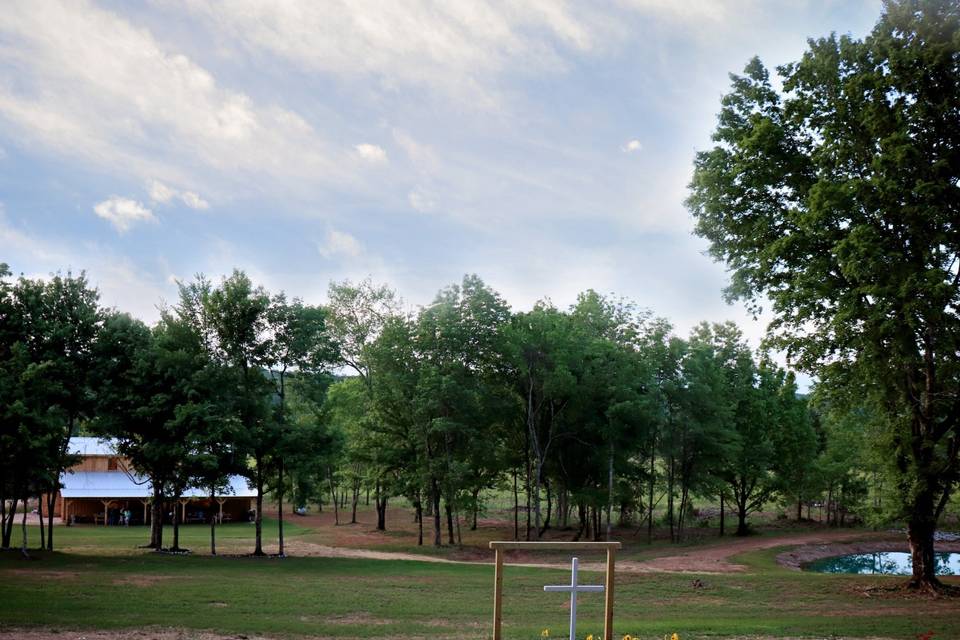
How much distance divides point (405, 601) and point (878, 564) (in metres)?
32.4

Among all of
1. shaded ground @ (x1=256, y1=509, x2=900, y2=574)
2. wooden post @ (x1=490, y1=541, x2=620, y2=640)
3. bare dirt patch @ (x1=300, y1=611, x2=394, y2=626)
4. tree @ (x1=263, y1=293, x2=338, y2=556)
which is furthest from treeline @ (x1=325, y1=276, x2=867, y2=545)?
wooden post @ (x1=490, y1=541, x2=620, y2=640)

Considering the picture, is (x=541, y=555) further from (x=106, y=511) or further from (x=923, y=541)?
(x=106, y=511)

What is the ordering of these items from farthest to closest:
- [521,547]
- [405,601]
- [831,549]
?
[831,549]
[405,601]
[521,547]

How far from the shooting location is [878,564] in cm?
4094

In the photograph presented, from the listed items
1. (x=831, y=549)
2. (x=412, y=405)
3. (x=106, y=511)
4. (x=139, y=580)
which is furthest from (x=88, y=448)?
(x=831, y=549)

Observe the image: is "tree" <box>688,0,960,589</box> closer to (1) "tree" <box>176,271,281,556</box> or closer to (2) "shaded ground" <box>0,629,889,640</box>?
(2) "shaded ground" <box>0,629,889,640</box>

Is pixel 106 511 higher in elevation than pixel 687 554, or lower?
lower

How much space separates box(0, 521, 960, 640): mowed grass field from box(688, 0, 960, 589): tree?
5310 millimetres

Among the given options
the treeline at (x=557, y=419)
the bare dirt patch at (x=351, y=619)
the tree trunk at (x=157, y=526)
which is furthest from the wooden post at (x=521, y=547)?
the tree trunk at (x=157, y=526)

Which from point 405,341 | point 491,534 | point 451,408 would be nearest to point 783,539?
point 491,534

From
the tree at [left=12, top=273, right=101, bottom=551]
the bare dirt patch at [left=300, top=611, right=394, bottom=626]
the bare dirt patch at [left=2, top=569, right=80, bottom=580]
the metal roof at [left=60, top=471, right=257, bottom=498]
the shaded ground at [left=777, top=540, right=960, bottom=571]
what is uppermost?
the tree at [left=12, top=273, right=101, bottom=551]

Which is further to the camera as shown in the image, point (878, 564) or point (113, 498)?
point (113, 498)

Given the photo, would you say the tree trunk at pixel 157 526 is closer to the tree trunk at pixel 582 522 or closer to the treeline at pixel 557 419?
the treeline at pixel 557 419

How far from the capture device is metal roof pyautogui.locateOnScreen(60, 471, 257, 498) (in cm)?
5341
